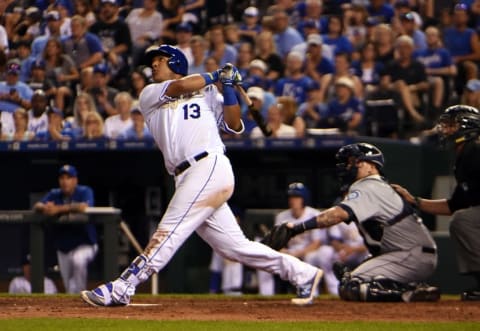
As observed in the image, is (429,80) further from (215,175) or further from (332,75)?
(215,175)

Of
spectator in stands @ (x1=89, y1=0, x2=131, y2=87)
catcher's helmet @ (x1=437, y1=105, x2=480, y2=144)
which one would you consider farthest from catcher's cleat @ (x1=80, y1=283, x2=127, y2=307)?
spectator in stands @ (x1=89, y1=0, x2=131, y2=87)

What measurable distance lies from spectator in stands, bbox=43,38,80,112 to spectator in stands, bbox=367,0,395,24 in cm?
358

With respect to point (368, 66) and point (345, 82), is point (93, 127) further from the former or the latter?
point (368, 66)

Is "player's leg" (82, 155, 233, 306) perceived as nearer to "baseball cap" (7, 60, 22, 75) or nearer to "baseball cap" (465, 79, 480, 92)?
"baseball cap" (465, 79, 480, 92)

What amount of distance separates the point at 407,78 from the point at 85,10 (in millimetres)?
4849

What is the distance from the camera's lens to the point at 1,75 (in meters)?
14.5

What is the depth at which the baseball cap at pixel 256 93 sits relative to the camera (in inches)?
473

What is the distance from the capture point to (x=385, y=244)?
8711 millimetres

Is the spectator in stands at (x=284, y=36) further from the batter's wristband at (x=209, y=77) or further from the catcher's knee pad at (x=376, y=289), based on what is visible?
the batter's wristband at (x=209, y=77)

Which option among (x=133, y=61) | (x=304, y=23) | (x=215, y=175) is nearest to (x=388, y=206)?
(x=215, y=175)

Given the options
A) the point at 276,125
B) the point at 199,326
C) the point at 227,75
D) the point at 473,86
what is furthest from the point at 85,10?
the point at 199,326

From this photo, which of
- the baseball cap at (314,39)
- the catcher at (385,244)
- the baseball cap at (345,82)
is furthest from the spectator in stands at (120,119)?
the catcher at (385,244)

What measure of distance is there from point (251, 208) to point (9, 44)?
15.3 feet

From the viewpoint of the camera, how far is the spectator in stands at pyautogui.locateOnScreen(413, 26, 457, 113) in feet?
39.9
